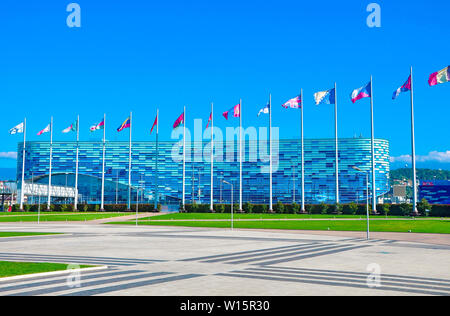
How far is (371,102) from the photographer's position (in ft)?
216

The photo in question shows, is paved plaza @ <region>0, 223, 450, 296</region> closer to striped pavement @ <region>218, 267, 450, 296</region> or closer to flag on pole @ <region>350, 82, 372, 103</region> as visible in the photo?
striped pavement @ <region>218, 267, 450, 296</region>

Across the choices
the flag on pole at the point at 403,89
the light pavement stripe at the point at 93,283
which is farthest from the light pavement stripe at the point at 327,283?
the flag on pole at the point at 403,89

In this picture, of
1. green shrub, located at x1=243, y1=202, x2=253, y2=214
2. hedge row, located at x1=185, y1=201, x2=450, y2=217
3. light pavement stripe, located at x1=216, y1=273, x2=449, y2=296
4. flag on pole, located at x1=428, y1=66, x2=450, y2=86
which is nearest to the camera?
light pavement stripe, located at x1=216, y1=273, x2=449, y2=296

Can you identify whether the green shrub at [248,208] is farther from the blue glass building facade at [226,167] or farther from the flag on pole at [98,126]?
the blue glass building facade at [226,167]

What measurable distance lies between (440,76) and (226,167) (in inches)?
5803

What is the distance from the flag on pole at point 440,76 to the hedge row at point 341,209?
28.7 metres

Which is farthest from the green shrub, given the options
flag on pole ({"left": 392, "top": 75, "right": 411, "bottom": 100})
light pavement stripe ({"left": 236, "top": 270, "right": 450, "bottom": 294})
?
light pavement stripe ({"left": 236, "top": 270, "right": 450, "bottom": 294})

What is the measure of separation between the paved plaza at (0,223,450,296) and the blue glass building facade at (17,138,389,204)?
152 m

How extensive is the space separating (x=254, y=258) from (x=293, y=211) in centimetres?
6022

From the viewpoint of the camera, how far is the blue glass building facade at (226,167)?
182 metres

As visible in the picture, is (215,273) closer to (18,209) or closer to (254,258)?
(254,258)

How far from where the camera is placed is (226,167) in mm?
192250

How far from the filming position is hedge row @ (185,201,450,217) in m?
72.4
